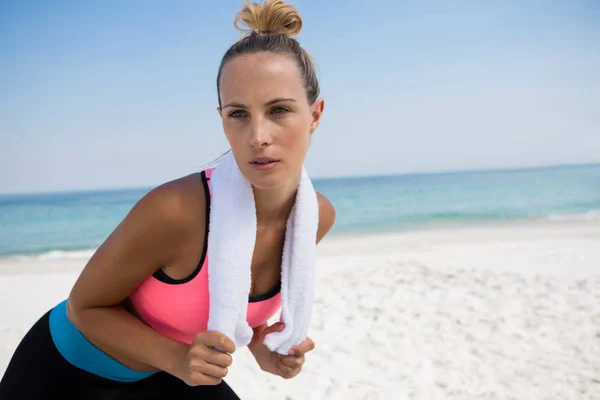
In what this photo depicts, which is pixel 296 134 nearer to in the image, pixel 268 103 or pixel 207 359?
pixel 268 103

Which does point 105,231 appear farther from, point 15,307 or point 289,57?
point 289,57

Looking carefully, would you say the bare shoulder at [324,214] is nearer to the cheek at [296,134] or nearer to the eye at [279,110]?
the cheek at [296,134]

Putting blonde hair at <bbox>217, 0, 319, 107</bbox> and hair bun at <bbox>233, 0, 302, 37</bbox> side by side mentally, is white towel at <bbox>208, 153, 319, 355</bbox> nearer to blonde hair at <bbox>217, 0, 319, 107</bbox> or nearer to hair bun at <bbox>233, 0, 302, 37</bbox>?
blonde hair at <bbox>217, 0, 319, 107</bbox>

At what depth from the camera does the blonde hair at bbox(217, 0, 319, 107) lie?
1625mm

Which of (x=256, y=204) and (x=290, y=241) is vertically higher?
(x=256, y=204)

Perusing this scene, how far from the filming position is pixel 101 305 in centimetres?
165

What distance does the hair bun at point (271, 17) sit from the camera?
1678mm

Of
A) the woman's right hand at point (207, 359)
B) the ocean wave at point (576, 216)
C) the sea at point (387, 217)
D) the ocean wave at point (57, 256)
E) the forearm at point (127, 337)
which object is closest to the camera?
the woman's right hand at point (207, 359)

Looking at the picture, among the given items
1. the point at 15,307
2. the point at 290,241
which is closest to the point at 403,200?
the point at 15,307

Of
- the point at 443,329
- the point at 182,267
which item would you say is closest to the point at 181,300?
the point at 182,267

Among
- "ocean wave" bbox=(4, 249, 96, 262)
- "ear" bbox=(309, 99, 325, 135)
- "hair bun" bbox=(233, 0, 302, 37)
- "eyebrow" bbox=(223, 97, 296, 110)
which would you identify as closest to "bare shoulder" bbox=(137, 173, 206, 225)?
"eyebrow" bbox=(223, 97, 296, 110)

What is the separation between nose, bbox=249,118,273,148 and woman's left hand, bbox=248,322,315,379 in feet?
2.35

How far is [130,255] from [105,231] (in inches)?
688

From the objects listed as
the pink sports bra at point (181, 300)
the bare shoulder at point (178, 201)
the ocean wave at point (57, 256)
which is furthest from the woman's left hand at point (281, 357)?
the ocean wave at point (57, 256)
